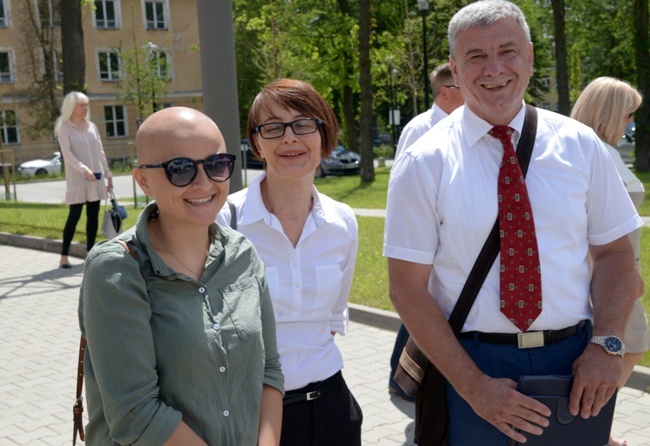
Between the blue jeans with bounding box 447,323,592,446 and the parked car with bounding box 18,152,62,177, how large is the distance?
45.5 metres

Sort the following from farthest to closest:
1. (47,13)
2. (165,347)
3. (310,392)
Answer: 1. (47,13)
2. (310,392)
3. (165,347)

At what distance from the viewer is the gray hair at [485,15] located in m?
3.04

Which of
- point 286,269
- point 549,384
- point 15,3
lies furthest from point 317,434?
point 15,3

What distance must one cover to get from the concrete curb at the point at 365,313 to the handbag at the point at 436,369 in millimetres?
3332

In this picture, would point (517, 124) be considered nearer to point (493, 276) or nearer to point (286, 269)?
point (493, 276)

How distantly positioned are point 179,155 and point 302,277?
97 cm

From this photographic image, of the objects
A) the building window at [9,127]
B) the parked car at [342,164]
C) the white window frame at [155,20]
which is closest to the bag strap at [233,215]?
the parked car at [342,164]

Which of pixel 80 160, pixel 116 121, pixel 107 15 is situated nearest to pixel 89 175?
pixel 80 160

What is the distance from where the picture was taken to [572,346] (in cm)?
302

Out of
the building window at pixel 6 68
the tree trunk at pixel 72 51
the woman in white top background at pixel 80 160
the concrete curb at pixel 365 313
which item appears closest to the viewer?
the concrete curb at pixel 365 313

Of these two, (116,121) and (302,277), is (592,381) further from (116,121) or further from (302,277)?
(116,121)

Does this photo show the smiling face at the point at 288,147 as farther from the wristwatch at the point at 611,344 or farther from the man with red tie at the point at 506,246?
the wristwatch at the point at 611,344

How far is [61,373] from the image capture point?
7.00m

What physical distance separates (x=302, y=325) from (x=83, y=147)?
29.0 ft
